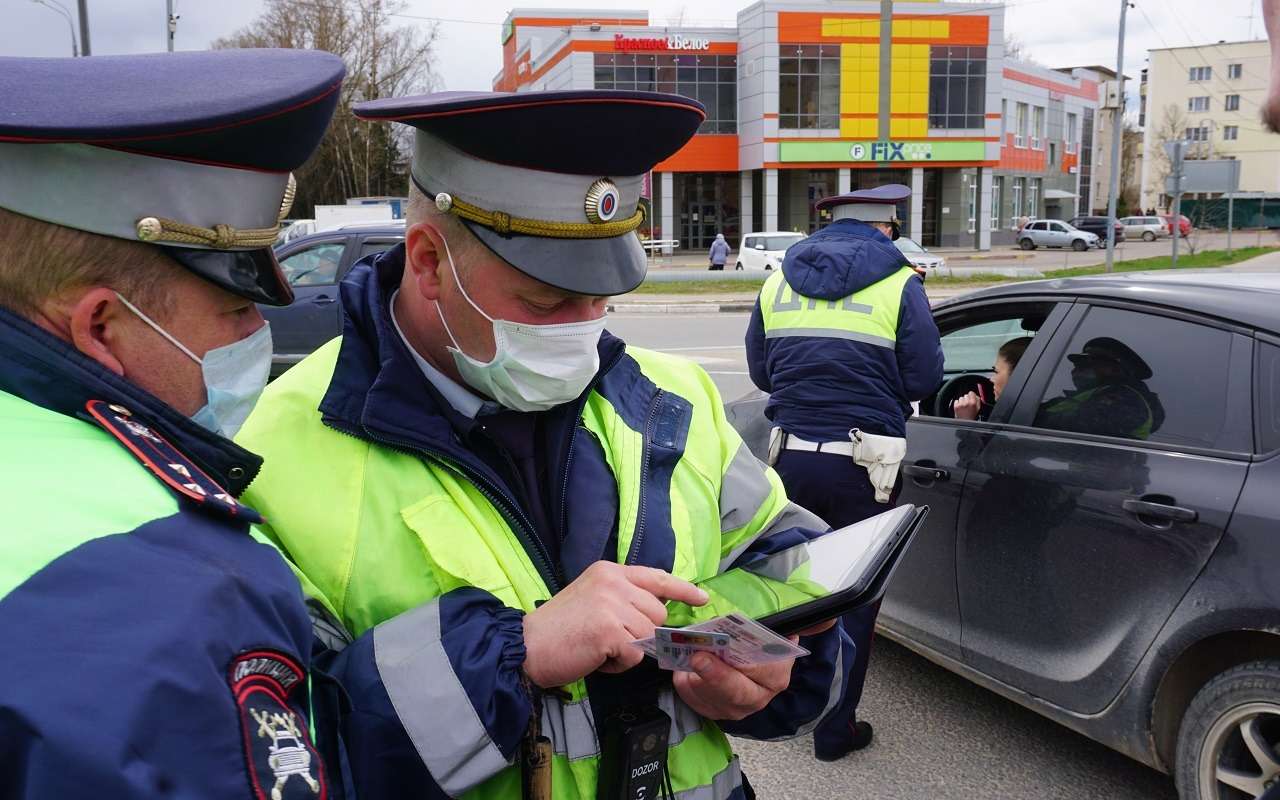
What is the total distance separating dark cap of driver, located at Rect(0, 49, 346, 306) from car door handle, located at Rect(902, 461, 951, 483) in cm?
296

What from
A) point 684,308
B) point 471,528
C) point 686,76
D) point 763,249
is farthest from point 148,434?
point 686,76

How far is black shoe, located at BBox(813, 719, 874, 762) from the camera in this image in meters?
3.60

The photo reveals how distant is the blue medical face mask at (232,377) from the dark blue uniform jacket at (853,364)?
2.87 m

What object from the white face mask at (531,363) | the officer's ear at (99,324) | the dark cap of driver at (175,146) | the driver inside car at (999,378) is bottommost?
the driver inside car at (999,378)

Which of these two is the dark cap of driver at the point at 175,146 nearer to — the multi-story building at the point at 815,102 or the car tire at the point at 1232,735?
the car tire at the point at 1232,735

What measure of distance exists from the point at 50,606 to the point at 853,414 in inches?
132

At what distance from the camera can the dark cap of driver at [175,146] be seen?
98 cm

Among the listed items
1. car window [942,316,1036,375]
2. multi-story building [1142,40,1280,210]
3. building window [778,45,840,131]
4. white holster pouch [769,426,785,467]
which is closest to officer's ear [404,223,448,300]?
white holster pouch [769,426,785,467]

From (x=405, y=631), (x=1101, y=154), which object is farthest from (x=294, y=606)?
(x=1101, y=154)

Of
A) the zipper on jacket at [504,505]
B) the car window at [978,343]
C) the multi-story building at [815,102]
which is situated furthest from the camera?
the multi-story building at [815,102]

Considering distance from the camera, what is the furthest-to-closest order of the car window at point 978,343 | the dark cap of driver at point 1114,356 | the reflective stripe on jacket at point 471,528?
Result: the car window at point 978,343 → the dark cap of driver at point 1114,356 → the reflective stripe on jacket at point 471,528

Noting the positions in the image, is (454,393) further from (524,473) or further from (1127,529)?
(1127,529)

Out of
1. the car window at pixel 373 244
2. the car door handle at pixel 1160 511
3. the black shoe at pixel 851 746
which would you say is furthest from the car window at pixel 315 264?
the car door handle at pixel 1160 511

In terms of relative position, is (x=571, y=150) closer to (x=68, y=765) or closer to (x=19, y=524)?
(x=19, y=524)
